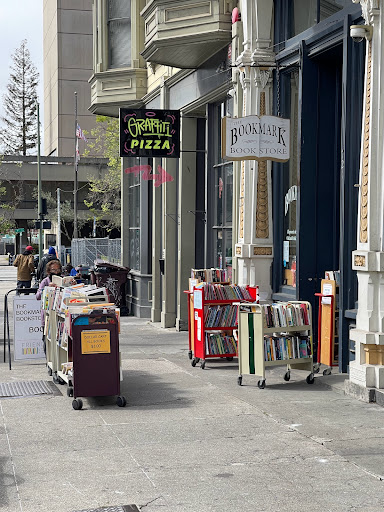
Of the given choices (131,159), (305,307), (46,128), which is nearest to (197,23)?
(305,307)

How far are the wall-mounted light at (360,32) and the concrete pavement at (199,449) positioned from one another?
160 inches

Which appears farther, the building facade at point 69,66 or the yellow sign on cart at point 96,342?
the building facade at point 69,66

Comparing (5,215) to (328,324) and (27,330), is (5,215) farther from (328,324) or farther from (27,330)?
(328,324)

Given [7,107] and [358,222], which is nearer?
[358,222]

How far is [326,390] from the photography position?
1012 centimetres

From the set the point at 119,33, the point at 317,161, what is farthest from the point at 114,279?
the point at 317,161

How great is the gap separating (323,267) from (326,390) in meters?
2.37

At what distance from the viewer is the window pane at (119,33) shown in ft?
69.9

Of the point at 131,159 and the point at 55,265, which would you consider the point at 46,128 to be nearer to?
the point at 131,159

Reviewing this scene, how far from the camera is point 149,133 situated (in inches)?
667

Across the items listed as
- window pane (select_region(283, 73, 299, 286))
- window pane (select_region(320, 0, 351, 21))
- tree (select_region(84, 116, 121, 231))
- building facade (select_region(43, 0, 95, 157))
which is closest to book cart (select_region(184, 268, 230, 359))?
window pane (select_region(283, 73, 299, 286))

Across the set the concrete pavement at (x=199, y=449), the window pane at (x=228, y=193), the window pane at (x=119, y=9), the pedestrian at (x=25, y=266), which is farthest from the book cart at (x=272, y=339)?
the pedestrian at (x=25, y=266)

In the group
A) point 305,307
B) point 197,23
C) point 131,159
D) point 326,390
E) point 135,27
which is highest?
point 135,27

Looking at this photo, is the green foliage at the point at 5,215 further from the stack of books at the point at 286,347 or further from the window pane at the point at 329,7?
the stack of books at the point at 286,347
